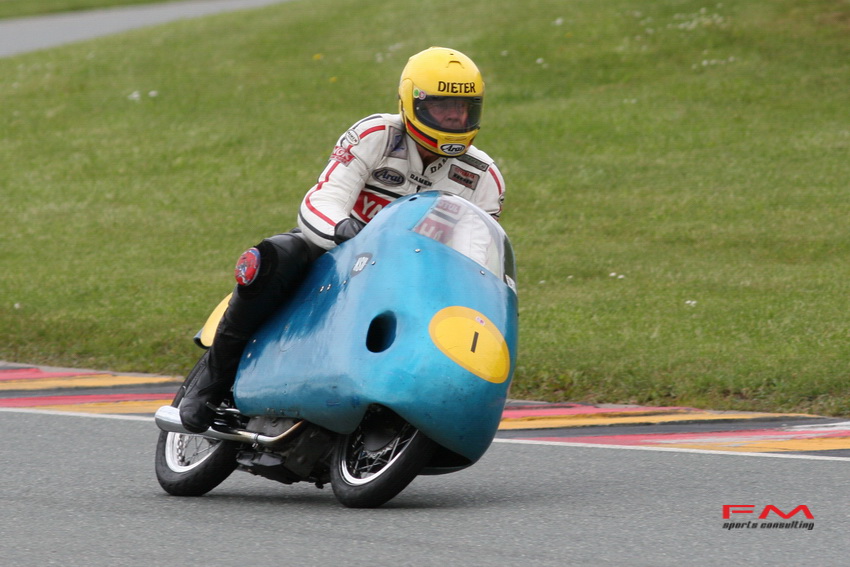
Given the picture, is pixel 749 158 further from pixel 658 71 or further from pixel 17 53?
pixel 17 53

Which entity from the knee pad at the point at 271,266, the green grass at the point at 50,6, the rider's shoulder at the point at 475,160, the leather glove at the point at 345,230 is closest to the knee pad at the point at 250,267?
the knee pad at the point at 271,266

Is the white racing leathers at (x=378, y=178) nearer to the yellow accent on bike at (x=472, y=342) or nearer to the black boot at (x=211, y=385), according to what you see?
the black boot at (x=211, y=385)

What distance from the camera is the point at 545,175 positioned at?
1652cm

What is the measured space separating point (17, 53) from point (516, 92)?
10.3m

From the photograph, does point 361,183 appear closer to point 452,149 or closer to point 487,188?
point 452,149

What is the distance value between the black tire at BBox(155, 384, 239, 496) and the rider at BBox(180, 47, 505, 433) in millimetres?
181

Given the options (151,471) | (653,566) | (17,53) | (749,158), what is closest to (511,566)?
(653,566)

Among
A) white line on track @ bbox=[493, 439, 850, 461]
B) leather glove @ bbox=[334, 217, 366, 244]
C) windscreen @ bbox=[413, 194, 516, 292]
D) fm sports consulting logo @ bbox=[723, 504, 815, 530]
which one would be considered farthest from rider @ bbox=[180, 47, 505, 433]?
fm sports consulting logo @ bbox=[723, 504, 815, 530]

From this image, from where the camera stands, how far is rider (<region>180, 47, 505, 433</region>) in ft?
19.5

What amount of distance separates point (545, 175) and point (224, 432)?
35.7ft

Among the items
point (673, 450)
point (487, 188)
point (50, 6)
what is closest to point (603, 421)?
point (673, 450)

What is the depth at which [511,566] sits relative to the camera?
4645 mm

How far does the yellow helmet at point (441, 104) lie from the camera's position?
617 centimetres

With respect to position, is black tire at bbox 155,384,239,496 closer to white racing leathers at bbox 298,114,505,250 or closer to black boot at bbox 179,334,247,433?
black boot at bbox 179,334,247,433
